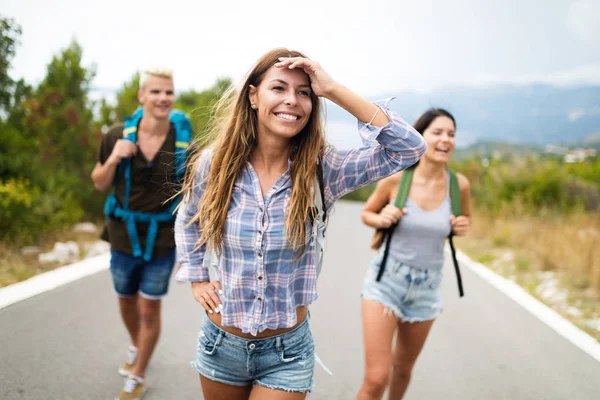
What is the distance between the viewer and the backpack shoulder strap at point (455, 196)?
3.56 metres

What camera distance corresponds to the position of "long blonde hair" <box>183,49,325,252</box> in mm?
2311

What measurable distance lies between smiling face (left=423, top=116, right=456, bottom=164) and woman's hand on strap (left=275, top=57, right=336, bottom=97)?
1.52 meters

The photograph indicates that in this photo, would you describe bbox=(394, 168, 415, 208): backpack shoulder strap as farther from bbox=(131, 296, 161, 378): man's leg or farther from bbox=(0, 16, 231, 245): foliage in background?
bbox=(0, 16, 231, 245): foliage in background

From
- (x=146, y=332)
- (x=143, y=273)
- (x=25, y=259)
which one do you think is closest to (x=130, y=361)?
(x=146, y=332)

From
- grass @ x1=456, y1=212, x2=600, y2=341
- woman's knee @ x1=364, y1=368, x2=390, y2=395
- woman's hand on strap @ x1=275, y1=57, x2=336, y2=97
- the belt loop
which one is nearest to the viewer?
woman's hand on strap @ x1=275, y1=57, x2=336, y2=97

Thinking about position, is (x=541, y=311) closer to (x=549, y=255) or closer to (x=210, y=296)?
(x=549, y=255)

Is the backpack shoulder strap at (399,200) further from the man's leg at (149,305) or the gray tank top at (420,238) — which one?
the man's leg at (149,305)

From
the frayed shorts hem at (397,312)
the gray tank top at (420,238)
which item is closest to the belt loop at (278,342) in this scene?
the frayed shorts hem at (397,312)

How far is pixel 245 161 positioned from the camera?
2.42 m

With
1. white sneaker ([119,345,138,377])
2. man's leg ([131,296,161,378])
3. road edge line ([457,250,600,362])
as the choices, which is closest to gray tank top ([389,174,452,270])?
man's leg ([131,296,161,378])

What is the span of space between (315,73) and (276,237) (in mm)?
695

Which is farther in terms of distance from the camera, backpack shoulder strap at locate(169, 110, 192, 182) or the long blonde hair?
backpack shoulder strap at locate(169, 110, 192, 182)

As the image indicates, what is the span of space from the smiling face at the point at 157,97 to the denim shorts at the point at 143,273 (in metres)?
0.96

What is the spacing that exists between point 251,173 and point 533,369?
3.67 m
